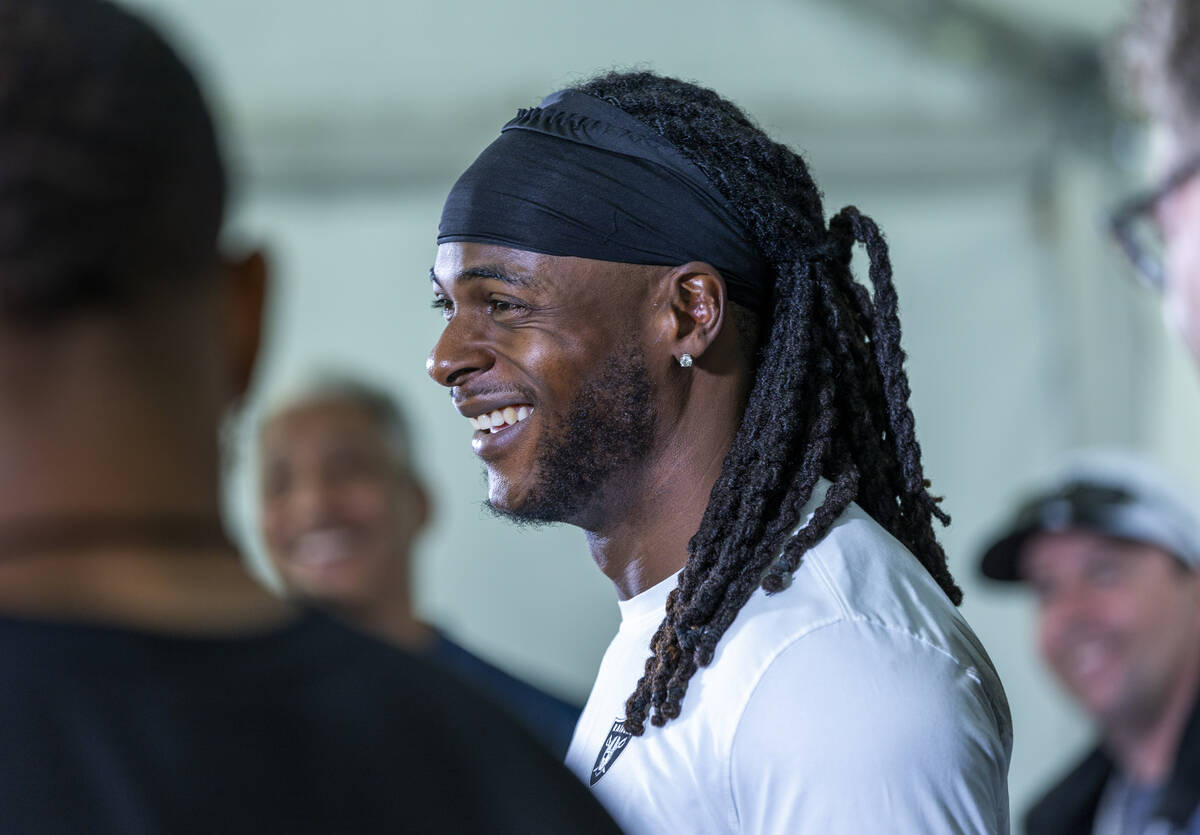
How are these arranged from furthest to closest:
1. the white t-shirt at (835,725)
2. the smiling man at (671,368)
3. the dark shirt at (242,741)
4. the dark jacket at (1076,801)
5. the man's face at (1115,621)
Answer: the man's face at (1115,621)
the dark jacket at (1076,801)
the smiling man at (671,368)
the white t-shirt at (835,725)
the dark shirt at (242,741)

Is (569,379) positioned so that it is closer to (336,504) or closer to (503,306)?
(503,306)

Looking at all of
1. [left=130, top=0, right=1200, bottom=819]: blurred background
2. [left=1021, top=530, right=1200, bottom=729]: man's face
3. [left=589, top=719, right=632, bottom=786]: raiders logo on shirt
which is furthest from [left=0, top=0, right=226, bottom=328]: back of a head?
[left=130, top=0, right=1200, bottom=819]: blurred background

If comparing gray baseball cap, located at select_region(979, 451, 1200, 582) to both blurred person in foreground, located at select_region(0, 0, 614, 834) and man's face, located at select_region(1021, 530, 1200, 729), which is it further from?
blurred person in foreground, located at select_region(0, 0, 614, 834)

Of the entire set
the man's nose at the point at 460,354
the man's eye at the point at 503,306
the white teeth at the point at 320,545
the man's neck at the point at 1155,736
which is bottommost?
the man's neck at the point at 1155,736

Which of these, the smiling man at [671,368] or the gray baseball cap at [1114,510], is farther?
the gray baseball cap at [1114,510]

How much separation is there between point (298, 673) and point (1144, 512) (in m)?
3.13

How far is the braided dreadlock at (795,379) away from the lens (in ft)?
5.53

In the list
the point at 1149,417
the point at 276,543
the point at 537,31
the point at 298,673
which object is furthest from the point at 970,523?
the point at 298,673

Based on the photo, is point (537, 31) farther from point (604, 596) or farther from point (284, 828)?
point (284, 828)

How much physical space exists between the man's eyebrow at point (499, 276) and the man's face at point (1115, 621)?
89.4 inches

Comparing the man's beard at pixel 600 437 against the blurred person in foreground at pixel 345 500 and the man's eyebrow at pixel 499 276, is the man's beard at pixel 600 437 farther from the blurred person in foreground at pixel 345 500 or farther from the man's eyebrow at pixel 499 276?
the blurred person in foreground at pixel 345 500

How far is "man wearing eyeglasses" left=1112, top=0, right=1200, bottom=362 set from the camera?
1154mm

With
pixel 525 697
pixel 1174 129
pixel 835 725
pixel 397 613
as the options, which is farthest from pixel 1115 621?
pixel 1174 129

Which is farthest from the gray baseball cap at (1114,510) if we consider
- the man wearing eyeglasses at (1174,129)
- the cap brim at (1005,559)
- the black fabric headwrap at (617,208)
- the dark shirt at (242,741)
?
the dark shirt at (242,741)
